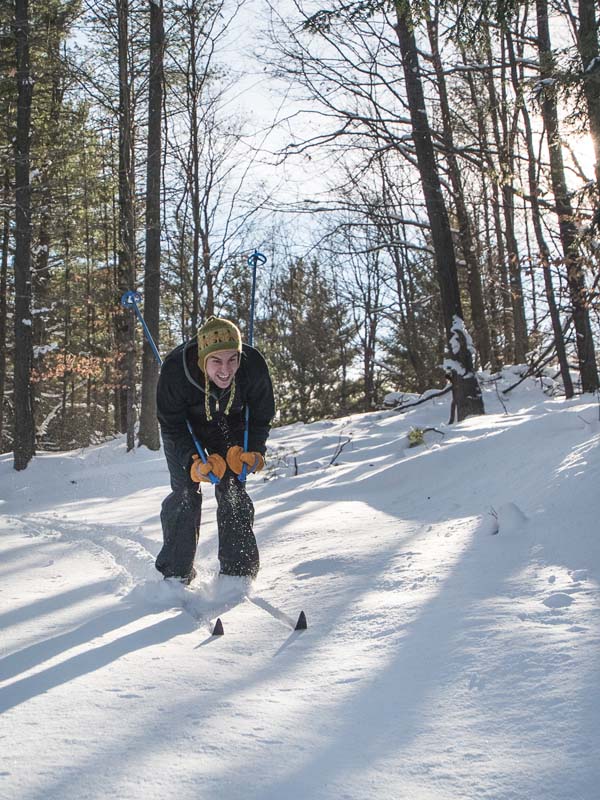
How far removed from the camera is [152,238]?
13062mm

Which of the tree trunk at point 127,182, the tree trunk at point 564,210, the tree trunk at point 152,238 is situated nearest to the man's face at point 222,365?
the tree trunk at point 564,210

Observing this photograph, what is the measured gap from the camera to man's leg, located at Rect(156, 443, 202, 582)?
3.60m

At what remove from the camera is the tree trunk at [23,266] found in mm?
12328

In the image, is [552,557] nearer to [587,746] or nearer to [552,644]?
[552,644]

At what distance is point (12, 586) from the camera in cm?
354

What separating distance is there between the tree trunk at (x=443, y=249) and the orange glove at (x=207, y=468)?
19.6 ft

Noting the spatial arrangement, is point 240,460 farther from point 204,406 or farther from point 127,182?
point 127,182

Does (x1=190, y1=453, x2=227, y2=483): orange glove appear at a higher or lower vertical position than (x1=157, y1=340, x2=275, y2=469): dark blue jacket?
lower

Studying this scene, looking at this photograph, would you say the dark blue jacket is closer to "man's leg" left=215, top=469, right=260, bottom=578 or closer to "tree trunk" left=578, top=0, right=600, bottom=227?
"man's leg" left=215, top=469, right=260, bottom=578

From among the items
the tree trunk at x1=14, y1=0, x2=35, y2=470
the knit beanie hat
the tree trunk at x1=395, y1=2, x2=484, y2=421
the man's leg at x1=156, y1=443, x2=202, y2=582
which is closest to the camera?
the knit beanie hat

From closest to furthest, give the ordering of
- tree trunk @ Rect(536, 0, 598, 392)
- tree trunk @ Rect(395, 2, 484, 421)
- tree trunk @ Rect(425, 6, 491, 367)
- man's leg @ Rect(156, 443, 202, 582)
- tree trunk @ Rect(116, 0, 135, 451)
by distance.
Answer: man's leg @ Rect(156, 443, 202, 582) → tree trunk @ Rect(536, 0, 598, 392) → tree trunk @ Rect(395, 2, 484, 421) → tree trunk @ Rect(425, 6, 491, 367) → tree trunk @ Rect(116, 0, 135, 451)

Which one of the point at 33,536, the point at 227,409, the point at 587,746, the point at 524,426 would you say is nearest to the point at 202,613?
the point at 227,409

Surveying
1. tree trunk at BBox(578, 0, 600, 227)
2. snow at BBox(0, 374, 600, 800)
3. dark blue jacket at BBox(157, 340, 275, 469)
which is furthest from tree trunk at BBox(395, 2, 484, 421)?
dark blue jacket at BBox(157, 340, 275, 469)

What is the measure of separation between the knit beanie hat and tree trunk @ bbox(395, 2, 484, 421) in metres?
5.93
